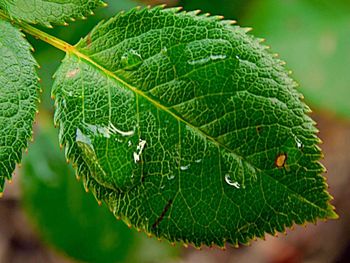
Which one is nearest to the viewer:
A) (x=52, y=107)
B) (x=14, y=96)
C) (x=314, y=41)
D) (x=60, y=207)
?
(x=14, y=96)

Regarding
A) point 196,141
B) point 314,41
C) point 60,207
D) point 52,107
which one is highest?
point 196,141

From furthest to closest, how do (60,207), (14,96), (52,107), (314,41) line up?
(314,41), (60,207), (52,107), (14,96)

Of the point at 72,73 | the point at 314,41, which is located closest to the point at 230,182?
the point at 72,73

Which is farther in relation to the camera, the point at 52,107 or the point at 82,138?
the point at 52,107

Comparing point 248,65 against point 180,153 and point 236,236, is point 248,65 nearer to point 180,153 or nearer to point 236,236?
point 180,153

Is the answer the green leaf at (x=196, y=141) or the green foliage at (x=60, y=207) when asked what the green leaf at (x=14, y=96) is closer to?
the green leaf at (x=196, y=141)

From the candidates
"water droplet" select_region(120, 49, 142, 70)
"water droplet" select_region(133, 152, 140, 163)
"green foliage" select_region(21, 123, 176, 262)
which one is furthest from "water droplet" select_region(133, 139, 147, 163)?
"green foliage" select_region(21, 123, 176, 262)

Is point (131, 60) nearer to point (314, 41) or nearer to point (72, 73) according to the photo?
point (72, 73)

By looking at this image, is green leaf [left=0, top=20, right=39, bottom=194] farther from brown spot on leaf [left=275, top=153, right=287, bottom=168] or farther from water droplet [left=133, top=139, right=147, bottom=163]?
brown spot on leaf [left=275, top=153, right=287, bottom=168]

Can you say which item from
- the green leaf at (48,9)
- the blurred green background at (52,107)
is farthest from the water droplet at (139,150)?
the blurred green background at (52,107)
